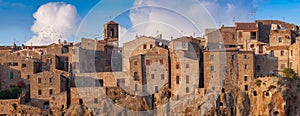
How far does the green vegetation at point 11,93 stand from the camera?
2598 inches

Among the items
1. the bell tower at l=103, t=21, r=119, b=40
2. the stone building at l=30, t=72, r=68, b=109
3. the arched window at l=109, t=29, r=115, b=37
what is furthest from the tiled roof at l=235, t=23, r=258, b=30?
the stone building at l=30, t=72, r=68, b=109

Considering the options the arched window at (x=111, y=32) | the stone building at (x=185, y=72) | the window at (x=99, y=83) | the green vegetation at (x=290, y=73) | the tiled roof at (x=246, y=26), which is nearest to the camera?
the green vegetation at (x=290, y=73)

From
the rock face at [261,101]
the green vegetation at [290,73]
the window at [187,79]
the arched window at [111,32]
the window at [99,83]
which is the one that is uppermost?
the arched window at [111,32]

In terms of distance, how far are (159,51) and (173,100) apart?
21.0 ft

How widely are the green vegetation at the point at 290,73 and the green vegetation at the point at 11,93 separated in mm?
31947

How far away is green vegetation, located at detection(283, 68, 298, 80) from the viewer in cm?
6488

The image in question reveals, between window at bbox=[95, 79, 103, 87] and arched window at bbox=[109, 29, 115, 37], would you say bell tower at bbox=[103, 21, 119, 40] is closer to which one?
arched window at bbox=[109, 29, 115, 37]

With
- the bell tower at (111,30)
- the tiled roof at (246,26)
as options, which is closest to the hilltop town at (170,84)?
the tiled roof at (246,26)

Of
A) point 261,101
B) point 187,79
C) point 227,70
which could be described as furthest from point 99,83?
point 261,101

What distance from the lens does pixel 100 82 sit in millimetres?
66938

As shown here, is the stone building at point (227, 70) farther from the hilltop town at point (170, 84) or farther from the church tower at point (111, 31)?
the church tower at point (111, 31)

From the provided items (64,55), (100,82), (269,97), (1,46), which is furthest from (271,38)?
(1,46)

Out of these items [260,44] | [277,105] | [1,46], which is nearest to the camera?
[277,105]

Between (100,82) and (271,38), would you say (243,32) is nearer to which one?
(271,38)
